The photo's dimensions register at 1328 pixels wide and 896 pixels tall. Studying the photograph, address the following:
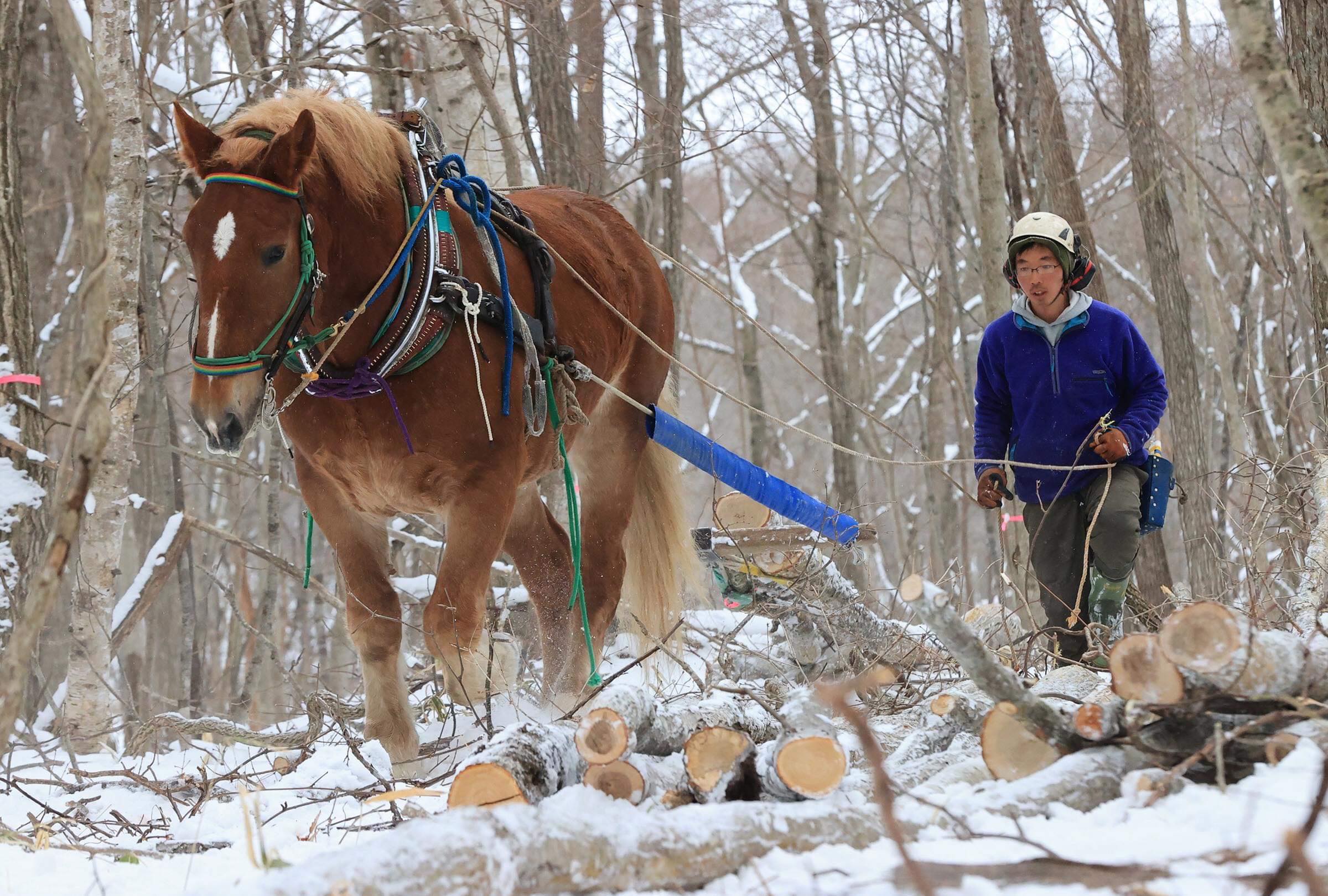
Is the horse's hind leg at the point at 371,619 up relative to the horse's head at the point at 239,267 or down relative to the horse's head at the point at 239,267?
down

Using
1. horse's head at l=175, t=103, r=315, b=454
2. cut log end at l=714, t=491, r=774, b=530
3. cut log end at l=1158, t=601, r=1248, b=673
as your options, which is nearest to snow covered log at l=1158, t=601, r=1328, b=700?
cut log end at l=1158, t=601, r=1248, b=673

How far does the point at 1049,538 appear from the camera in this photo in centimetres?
430

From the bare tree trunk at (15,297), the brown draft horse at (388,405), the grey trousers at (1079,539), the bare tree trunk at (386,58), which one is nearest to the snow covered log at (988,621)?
the grey trousers at (1079,539)

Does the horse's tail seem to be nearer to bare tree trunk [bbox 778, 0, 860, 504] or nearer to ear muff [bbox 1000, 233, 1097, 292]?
ear muff [bbox 1000, 233, 1097, 292]

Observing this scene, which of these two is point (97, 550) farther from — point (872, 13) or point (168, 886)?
point (872, 13)

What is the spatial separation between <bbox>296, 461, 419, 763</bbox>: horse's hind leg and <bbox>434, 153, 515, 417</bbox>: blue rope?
70 cm

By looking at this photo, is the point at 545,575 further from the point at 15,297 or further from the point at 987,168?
the point at 987,168

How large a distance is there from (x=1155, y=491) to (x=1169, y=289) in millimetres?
4597

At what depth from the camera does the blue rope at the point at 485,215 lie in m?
3.58

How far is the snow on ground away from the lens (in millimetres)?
1572

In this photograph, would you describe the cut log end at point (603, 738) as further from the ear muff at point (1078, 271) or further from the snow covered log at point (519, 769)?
the ear muff at point (1078, 271)

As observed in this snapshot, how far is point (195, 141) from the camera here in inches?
121

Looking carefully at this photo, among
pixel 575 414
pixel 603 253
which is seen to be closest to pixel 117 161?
pixel 603 253

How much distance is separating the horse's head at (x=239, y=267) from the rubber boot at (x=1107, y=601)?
2946mm
